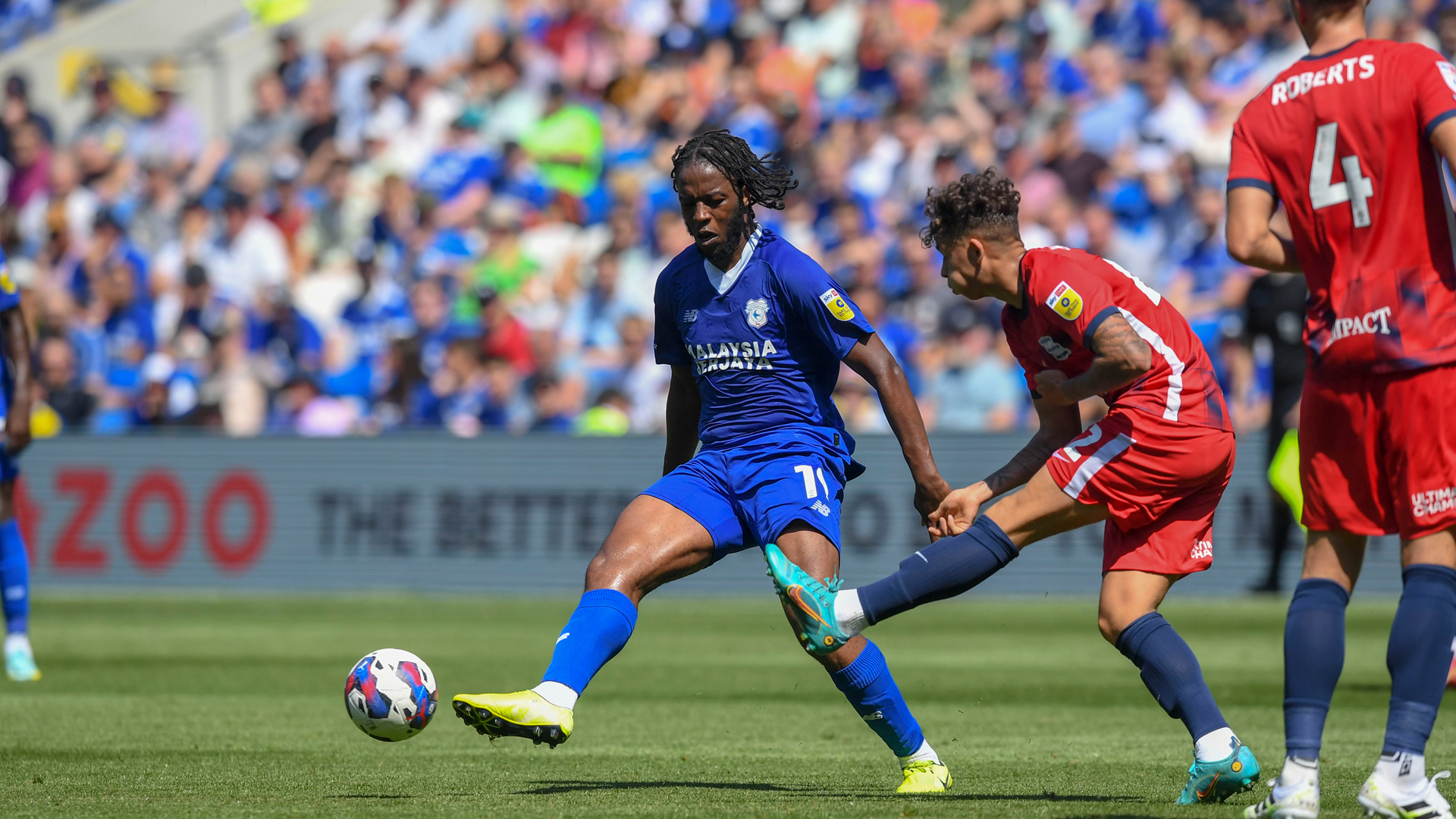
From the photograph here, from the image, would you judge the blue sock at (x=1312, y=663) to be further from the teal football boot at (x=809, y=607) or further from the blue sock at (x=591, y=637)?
the blue sock at (x=591, y=637)

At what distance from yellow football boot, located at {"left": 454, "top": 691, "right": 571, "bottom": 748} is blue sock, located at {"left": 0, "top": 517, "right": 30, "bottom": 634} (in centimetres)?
592

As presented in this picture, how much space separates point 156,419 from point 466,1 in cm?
882

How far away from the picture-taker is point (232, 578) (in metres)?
16.9

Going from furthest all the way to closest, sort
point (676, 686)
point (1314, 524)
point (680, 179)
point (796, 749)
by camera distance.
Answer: point (676, 686)
point (796, 749)
point (680, 179)
point (1314, 524)

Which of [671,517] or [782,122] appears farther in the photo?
[782,122]

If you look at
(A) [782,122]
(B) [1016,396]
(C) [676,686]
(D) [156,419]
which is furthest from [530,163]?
(C) [676,686]

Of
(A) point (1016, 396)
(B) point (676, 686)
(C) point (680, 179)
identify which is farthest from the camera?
(A) point (1016, 396)

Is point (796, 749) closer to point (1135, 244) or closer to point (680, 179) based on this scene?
point (680, 179)

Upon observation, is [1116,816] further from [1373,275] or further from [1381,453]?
[1373,275]

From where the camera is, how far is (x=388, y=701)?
6.14 metres

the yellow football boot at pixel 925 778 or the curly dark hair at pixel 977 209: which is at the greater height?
the curly dark hair at pixel 977 209

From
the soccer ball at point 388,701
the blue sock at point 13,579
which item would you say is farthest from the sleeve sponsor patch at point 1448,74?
the blue sock at point 13,579

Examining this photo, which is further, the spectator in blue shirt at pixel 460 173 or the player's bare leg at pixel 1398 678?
the spectator in blue shirt at pixel 460 173

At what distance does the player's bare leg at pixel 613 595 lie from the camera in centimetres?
546
